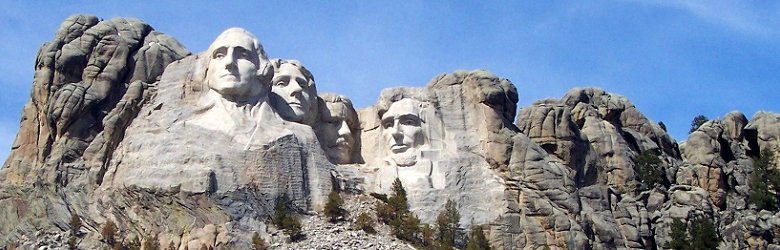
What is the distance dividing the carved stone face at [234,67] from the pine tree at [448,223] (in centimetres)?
615

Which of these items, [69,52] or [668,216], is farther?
[668,216]

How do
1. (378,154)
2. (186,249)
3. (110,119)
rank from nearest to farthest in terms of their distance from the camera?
1. (186,249)
2. (110,119)
3. (378,154)

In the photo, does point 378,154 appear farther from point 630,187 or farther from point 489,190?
point 630,187

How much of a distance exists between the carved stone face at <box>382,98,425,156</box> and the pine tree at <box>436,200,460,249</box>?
8.56ft

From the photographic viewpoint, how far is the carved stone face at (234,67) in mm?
55438

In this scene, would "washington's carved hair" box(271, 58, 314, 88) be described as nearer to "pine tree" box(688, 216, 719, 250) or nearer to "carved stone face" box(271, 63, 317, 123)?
"carved stone face" box(271, 63, 317, 123)

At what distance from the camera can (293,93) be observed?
57.6 m

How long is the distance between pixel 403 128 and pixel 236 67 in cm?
552

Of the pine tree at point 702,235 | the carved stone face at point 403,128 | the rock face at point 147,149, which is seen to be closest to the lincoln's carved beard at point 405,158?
the carved stone face at point 403,128

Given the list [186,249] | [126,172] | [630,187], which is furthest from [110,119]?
[630,187]

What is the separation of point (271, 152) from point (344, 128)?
4.92m

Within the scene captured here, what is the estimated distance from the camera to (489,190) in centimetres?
5722

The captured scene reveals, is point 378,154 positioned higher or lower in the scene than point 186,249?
higher

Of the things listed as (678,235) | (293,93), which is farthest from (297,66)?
(678,235)
